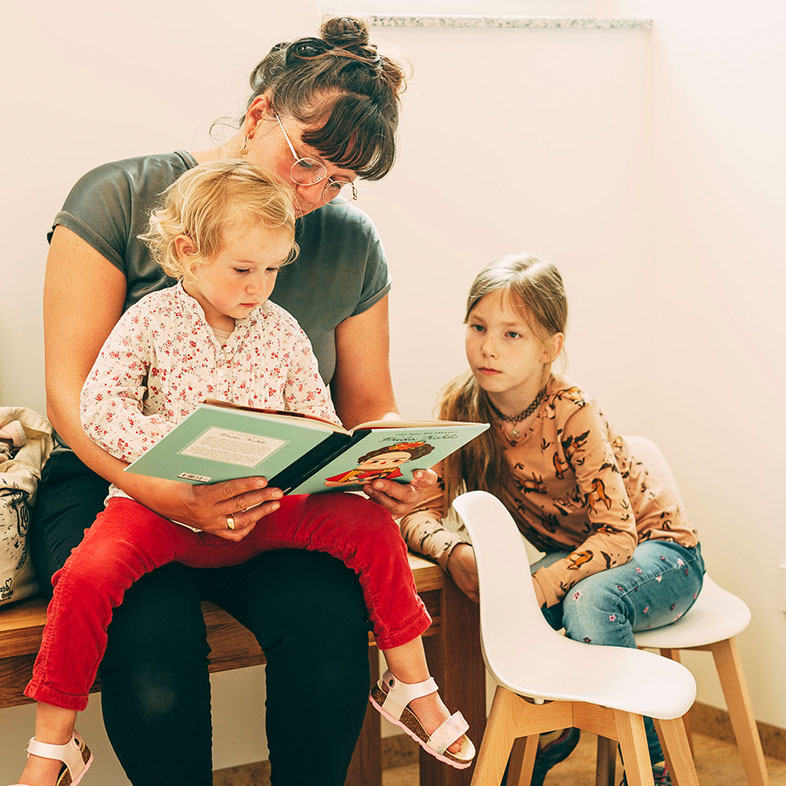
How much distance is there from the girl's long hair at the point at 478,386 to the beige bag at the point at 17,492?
2.31 ft

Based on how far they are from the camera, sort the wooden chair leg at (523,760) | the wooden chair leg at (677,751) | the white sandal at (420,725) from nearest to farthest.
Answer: the white sandal at (420,725)
the wooden chair leg at (677,751)
the wooden chair leg at (523,760)

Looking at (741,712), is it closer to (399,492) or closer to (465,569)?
(465,569)

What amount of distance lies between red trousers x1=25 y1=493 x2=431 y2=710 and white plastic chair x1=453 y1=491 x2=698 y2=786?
7.4 inches

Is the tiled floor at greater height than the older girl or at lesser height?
lesser

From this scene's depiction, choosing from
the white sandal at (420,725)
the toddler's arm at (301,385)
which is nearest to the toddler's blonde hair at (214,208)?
the toddler's arm at (301,385)

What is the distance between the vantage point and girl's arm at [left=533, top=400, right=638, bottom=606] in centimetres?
160

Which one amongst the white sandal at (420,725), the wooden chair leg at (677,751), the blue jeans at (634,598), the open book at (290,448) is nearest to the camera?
the open book at (290,448)

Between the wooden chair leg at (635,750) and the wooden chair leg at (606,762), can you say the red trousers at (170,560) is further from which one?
the wooden chair leg at (606,762)

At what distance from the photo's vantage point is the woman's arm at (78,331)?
4.17 ft

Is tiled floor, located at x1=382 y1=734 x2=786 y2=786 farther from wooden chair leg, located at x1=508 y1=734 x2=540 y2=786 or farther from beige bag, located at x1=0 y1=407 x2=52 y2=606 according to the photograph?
beige bag, located at x1=0 y1=407 x2=52 y2=606

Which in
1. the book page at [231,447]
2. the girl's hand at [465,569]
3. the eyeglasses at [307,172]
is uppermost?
the eyeglasses at [307,172]

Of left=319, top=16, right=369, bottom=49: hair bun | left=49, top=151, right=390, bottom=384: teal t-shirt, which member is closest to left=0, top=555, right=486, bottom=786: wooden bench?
left=49, top=151, right=390, bottom=384: teal t-shirt

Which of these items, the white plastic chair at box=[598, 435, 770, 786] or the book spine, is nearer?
the book spine

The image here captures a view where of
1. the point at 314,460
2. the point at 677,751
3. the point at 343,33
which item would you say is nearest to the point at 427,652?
the point at 677,751
